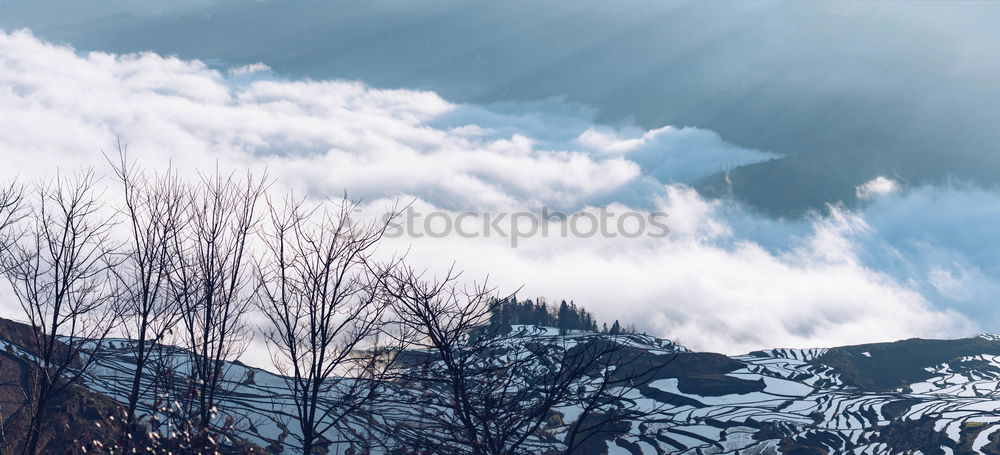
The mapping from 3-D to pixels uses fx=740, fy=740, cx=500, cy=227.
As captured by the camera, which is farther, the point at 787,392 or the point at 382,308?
the point at 787,392

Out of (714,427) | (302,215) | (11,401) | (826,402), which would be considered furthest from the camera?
(826,402)

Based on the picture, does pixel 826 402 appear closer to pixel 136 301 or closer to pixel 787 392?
pixel 787 392

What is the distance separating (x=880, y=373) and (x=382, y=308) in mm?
204723

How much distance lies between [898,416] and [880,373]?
53.9 meters

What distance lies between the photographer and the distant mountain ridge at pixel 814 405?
126062 millimetres

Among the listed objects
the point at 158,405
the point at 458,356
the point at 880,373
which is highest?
the point at 880,373

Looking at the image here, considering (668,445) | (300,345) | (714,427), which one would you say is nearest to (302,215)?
(300,345)

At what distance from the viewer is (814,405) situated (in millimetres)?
149250

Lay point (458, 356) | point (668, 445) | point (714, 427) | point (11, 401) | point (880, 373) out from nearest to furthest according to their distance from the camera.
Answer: point (458, 356), point (11, 401), point (668, 445), point (714, 427), point (880, 373)

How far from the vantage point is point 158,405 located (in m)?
11.8

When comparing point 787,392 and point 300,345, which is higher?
point 787,392

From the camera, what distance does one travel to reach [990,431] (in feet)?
431

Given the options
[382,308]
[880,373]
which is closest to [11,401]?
[382,308]

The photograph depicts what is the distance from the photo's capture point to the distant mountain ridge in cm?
12606
